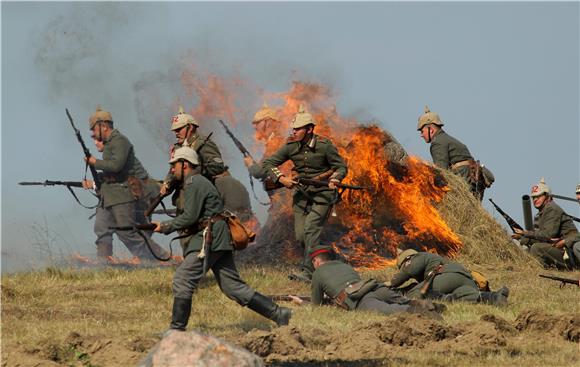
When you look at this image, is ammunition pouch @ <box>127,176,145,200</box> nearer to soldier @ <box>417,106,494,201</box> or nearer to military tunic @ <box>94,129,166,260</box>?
military tunic @ <box>94,129,166,260</box>

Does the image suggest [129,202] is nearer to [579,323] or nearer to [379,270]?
[379,270]

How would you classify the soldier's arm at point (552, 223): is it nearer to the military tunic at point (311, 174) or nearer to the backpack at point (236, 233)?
the military tunic at point (311, 174)

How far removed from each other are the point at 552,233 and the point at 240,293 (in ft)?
29.8

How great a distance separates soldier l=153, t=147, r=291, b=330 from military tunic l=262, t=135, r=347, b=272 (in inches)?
162

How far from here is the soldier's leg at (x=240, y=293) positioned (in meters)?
11.7

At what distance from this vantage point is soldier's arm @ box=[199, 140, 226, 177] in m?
14.8

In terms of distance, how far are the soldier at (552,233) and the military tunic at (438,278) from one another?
5096 millimetres

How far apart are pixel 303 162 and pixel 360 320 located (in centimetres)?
375

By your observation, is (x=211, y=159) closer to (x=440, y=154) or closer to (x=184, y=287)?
(x=184, y=287)

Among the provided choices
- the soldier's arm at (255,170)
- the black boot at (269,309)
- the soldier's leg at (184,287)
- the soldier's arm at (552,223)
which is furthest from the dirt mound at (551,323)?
the soldier's arm at (255,170)

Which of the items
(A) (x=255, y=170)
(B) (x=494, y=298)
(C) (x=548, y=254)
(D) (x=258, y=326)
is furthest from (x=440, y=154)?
(D) (x=258, y=326)

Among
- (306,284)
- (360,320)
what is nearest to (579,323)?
(360,320)

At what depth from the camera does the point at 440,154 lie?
2041cm

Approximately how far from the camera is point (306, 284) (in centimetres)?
1614
